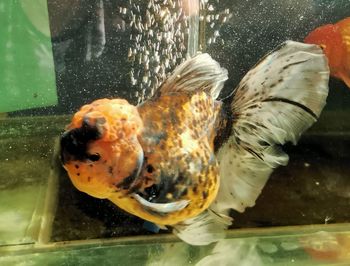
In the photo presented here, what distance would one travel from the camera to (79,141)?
0.68 metres

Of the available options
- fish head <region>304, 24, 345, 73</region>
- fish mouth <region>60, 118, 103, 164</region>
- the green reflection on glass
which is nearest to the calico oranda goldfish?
fish mouth <region>60, 118, 103, 164</region>

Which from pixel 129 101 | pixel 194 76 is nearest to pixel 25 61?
pixel 129 101

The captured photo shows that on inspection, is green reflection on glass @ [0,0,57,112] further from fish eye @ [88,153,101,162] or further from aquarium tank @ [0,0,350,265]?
fish eye @ [88,153,101,162]

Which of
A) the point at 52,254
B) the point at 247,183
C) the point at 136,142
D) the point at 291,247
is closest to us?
the point at 136,142

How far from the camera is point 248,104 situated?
3.11 ft

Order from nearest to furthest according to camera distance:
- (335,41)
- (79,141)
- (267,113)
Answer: (79,141) < (267,113) < (335,41)

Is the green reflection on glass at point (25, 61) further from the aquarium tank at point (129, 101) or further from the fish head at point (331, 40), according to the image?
the fish head at point (331, 40)

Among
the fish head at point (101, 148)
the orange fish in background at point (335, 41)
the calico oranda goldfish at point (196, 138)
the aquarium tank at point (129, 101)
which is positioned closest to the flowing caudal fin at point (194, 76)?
the calico oranda goldfish at point (196, 138)

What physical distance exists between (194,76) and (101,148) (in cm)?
25

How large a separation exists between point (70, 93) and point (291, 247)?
104 cm

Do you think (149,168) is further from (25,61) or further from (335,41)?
(25,61)

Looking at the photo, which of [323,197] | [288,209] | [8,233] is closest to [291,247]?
[288,209]

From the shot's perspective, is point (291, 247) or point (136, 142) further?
point (291, 247)

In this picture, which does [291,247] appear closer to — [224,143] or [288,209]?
[288,209]
